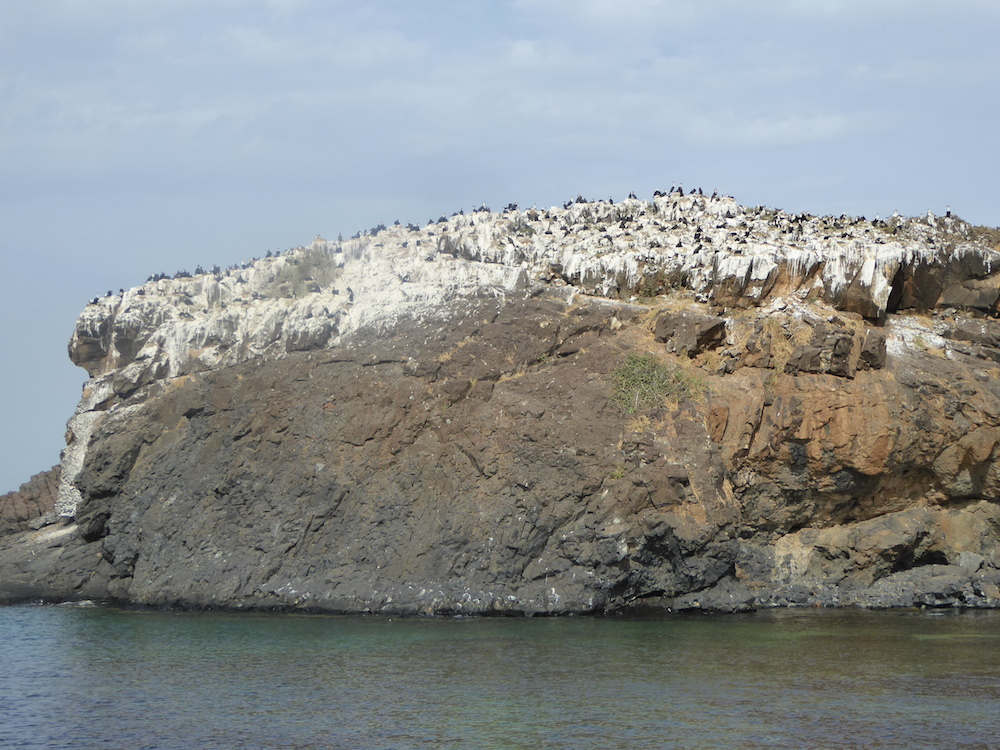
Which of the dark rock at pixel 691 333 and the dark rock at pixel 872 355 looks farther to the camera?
the dark rock at pixel 691 333

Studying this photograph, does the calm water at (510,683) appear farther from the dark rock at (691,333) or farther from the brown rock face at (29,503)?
the brown rock face at (29,503)

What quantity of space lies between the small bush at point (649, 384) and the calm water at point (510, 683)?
739cm

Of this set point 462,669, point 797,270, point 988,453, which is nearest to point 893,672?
point 462,669

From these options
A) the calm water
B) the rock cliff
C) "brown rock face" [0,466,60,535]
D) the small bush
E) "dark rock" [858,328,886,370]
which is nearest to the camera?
the calm water

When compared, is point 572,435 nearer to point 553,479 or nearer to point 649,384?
point 553,479

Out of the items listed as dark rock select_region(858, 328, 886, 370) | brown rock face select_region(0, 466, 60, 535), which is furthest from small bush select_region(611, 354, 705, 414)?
brown rock face select_region(0, 466, 60, 535)

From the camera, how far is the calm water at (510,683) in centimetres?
1717

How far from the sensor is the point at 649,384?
33.3 m

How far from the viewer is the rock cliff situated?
30312 mm

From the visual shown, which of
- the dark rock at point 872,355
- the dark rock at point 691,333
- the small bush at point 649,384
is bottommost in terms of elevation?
the small bush at point 649,384

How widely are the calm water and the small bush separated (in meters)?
7.39

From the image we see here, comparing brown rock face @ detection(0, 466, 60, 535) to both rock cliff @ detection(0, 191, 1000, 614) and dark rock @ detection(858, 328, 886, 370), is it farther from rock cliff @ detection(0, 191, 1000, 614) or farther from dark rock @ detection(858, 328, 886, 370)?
dark rock @ detection(858, 328, 886, 370)

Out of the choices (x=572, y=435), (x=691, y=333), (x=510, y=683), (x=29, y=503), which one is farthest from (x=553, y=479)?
(x=29, y=503)

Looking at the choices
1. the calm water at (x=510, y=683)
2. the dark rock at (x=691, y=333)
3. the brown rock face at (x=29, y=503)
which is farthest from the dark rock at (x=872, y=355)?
the brown rock face at (x=29, y=503)
